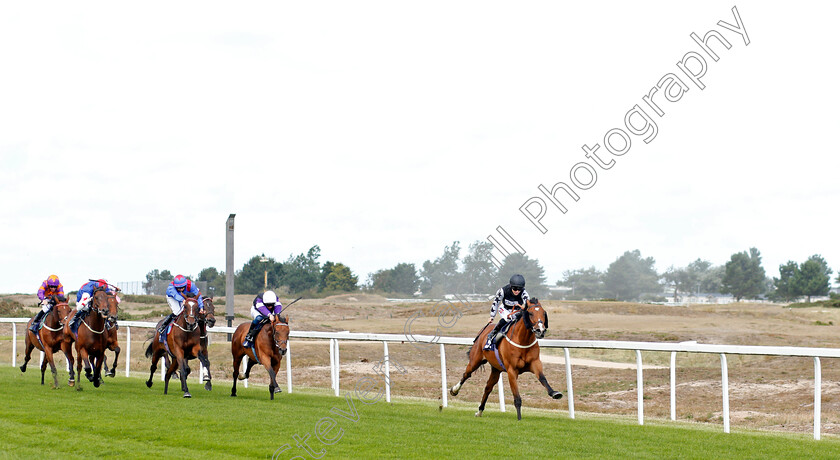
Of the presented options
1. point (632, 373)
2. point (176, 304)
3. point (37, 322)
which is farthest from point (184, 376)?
point (632, 373)

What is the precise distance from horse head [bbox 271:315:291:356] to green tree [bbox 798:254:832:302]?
9699 cm

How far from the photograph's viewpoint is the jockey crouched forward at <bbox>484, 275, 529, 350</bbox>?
11.3 m

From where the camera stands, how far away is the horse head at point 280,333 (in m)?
13.3

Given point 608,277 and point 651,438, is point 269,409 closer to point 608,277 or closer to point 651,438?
point 651,438

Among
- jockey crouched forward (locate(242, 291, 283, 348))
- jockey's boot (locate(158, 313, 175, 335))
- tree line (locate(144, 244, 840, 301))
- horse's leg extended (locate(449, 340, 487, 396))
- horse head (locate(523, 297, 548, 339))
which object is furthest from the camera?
tree line (locate(144, 244, 840, 301))

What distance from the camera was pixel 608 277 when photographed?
407ft

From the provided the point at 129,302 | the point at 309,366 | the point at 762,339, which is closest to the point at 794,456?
the point at 309,366

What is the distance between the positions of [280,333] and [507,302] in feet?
12.7

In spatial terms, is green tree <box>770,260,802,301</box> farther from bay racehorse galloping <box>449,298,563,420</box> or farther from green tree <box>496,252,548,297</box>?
bay racehorse galloping <box>449,298,563,420</box>

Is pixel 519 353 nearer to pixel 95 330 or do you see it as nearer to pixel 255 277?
pixel 95 330

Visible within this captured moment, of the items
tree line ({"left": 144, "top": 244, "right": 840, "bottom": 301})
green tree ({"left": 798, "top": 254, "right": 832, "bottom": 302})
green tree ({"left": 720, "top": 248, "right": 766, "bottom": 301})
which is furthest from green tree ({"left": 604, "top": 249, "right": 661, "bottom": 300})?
green tree ({"left": 798, "top": 254, "right": 832, "bottom": 302})

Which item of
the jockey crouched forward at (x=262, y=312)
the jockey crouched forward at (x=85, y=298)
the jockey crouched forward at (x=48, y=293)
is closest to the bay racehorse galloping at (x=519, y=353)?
the jockey crouched forward at (x=262, y=312)

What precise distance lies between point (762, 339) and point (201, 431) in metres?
30.4

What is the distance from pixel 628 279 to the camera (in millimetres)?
124250
